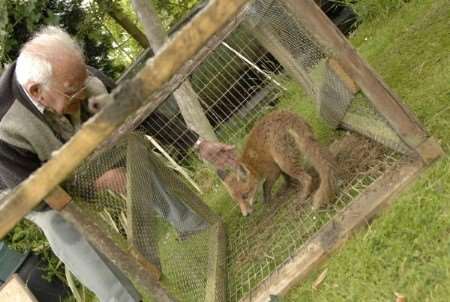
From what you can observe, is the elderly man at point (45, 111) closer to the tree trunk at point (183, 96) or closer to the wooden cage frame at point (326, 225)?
the wooden cage frame at point (326, 225)

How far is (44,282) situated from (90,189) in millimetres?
3964

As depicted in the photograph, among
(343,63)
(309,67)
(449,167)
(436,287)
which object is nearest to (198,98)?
(309,67)

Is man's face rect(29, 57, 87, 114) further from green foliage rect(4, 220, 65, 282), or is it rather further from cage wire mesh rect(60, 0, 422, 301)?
green foliage rect(4, 220, 65, 282)

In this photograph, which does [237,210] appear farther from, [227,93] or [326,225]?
[326,225]

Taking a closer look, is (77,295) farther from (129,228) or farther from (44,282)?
(129,228)

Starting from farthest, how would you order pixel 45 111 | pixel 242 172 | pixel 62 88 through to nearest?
pixel 242 172 < pixel 45 111 < pixel 62 88

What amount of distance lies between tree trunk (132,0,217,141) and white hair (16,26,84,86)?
1.48 metres

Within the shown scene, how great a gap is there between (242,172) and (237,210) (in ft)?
2.52

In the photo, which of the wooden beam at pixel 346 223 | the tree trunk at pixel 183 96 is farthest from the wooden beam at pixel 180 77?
the wooden beam at pixel 346 223

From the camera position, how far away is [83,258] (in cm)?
447

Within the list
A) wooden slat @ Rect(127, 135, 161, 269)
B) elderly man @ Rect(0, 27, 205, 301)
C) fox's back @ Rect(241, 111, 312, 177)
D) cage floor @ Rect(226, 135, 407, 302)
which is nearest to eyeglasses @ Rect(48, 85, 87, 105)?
elderly man @ Rect(0, 27, 205, 301)

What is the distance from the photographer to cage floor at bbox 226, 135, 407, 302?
4328mm

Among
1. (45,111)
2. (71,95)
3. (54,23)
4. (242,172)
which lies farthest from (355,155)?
(54,23)

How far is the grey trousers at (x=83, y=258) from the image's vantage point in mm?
4430
